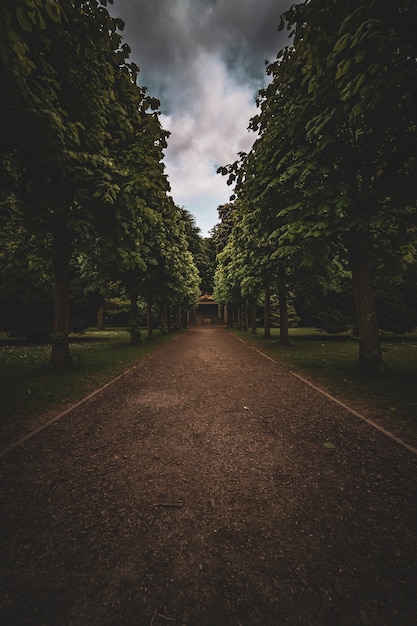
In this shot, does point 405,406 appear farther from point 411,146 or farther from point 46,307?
point 46,307

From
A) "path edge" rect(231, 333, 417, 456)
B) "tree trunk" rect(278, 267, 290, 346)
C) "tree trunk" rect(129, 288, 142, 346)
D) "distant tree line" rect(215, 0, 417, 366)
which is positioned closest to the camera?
"path edge" rect(231, 333, 417, 456)

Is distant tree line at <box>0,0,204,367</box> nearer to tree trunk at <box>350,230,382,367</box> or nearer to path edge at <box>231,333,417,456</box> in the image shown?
path edge at <box>231,333,417,456</box>

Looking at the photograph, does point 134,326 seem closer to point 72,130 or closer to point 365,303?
point 72,130

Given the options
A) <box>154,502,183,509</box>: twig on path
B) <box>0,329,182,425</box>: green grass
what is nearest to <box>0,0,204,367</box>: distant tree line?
<box>0,329,182,425</box>: green grass

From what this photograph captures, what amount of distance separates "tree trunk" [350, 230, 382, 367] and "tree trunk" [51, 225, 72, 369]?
29.2 feet

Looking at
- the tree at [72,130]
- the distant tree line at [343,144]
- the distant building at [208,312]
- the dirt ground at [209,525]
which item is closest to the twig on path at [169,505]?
the dirt ground at [209,525]

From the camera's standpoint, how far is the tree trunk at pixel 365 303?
309 inches

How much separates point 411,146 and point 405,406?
19.0 ft

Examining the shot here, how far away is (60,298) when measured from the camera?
8578 millimetres

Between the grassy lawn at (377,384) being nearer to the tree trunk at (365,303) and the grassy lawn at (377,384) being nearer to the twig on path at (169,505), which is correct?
the tree trunk at (365,303)

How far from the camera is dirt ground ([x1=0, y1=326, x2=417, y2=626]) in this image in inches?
65.4

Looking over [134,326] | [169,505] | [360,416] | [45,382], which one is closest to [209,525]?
[169,505]

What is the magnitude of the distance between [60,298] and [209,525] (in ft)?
26.8

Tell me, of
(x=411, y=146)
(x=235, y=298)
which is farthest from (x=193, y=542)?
(x=235, y=298)
